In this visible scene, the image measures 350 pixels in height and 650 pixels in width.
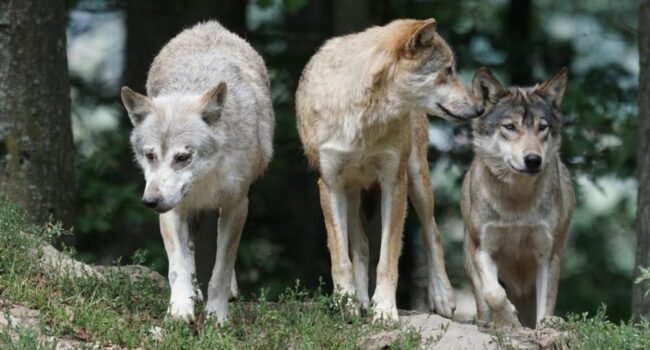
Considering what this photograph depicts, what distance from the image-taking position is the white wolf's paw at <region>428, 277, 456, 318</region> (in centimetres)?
1038

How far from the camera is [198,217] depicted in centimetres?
972

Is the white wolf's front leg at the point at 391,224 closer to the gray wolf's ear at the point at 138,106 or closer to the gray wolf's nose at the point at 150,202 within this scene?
the gray wolf's ear at the point at 138,106

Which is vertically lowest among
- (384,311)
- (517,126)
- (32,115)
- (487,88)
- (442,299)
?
(384,311)

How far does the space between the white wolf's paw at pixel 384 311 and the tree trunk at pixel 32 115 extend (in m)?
3.17

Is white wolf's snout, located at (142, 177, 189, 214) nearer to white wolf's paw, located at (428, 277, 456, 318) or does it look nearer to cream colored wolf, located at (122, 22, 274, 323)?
cream colored wolf, located at (122, 22, 274, 323)

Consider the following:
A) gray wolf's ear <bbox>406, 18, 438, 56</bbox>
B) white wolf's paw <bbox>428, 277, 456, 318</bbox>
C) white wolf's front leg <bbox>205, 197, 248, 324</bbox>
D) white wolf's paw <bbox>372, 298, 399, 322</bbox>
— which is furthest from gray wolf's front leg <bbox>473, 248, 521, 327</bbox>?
white wolf's front leg <bbox>205, 197, 248, 324</bbox>

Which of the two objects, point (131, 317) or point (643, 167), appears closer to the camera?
point (131, 317)

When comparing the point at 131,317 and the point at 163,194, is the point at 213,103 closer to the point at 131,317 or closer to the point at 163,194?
the point at 163,194

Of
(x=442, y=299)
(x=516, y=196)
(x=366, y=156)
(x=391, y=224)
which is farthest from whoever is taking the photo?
(x=442, y=299)

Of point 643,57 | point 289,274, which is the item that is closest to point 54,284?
point 643,57

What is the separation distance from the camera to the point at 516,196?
10.3 meters

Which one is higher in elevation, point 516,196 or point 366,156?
point 366,156

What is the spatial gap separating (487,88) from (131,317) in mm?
3680

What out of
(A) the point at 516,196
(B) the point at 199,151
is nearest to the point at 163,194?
(B) the point at 199,151
